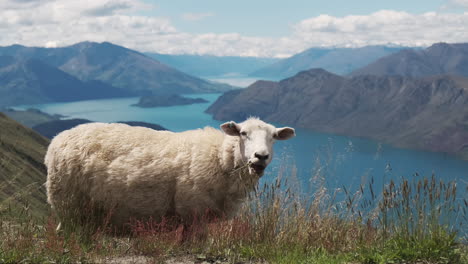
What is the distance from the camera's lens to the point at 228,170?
26.3 ft

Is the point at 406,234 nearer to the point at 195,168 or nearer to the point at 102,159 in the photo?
the point at 195,168

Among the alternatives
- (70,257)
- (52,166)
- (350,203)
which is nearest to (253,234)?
(350,203)

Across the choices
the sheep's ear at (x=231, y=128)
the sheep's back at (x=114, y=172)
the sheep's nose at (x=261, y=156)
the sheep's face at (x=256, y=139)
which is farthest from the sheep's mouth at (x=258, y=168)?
the sheep's back at (x=114, y=172)

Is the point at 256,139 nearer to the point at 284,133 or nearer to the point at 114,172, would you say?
the point at 284,133

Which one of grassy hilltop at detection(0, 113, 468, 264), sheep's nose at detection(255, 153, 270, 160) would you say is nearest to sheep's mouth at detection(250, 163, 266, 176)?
sheep's nose at detection(255, 153, 270, 160)

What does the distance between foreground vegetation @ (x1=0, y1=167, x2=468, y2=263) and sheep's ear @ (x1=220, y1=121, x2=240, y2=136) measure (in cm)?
137

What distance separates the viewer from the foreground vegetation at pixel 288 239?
224 inches

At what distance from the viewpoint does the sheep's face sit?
23.5 ft

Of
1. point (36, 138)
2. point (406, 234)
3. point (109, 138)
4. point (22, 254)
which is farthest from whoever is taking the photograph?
point (36, 138)

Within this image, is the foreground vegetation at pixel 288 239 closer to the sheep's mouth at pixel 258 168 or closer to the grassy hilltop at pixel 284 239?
the grassy hilltop at pixel 284 239

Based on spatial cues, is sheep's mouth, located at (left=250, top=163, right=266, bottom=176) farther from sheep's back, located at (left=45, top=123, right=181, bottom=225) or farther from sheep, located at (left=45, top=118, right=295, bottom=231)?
sheep's back, located at (left=45, top=123, right=181, bottom=225)

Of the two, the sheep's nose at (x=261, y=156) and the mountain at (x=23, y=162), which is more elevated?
the sheep's nose at (x=261, y=156)

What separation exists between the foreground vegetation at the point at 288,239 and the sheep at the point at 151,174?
0.77m

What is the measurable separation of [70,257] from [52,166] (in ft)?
10.7
